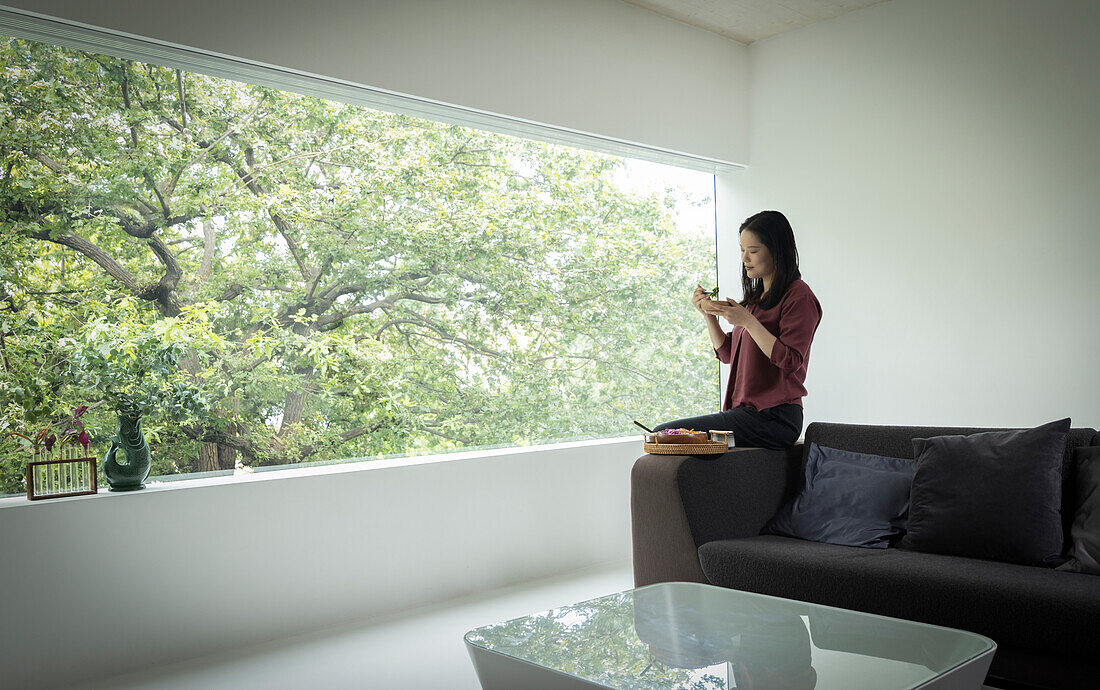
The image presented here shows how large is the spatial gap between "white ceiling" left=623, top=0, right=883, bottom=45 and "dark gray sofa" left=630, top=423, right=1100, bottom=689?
7.35 ft

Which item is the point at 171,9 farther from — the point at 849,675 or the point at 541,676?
the point at 849,675

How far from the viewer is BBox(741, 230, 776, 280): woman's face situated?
3.32 m

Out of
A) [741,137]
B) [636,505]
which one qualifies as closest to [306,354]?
[636,505]

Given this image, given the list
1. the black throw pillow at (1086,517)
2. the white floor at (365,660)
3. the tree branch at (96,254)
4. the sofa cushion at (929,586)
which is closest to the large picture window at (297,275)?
the tree branch at (96,254)

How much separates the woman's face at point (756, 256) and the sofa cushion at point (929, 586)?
1.05m

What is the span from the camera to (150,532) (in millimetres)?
2869

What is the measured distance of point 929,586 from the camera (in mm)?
2250

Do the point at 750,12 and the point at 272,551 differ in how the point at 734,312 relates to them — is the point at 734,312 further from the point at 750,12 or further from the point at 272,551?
the point at 750,12

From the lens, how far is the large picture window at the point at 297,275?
285 cm

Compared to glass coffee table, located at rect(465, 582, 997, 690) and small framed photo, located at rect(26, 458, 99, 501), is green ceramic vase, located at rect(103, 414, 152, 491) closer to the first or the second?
small framed photo, located at rect(26, 458, 99, 501)

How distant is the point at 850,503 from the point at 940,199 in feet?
6.42

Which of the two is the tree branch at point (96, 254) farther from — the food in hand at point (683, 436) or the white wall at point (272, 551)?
the food in hand at point (683, 436)

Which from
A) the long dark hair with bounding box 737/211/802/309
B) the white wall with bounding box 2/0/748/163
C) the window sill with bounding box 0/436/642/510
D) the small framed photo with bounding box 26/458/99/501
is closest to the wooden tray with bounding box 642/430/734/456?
the long dark hair with bounding box 737/211/802/309

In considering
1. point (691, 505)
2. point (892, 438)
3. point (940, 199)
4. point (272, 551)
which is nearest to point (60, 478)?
point (272, 551)
